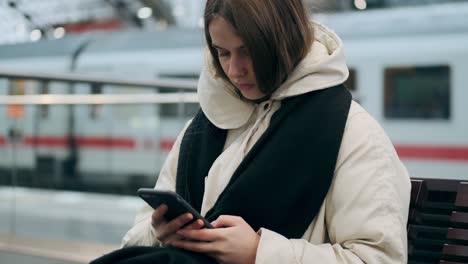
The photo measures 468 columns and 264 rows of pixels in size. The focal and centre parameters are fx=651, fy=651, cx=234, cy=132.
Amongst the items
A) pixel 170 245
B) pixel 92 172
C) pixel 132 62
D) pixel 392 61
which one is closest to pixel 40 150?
pixel 92 172

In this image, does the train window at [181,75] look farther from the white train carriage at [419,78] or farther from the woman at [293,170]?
the woman at [293,170]

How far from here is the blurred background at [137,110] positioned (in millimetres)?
4883

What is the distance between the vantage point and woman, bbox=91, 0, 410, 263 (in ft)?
3.91

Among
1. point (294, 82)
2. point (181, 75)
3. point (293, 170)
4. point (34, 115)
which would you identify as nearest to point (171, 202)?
point (293, 170)

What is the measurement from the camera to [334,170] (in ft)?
4.06

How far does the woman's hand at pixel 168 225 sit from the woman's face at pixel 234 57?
0.97 ft

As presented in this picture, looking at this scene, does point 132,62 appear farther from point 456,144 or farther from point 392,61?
point 456,144

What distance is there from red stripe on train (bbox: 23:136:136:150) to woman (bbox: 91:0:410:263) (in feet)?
18.4

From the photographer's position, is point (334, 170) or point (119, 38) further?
point (119, 38)

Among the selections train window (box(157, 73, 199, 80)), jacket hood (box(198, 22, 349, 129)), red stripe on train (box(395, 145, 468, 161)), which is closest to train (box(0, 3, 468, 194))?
red stripe on train (box(395, 145, 468, 161))

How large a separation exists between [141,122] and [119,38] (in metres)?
2.68

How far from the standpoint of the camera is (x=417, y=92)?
23.5ft

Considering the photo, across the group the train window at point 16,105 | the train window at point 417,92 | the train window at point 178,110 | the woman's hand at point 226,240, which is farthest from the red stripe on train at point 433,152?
the woman's hand at point 226,240

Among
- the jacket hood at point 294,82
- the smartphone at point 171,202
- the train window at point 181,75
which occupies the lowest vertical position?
the smartphone at point 171,202
